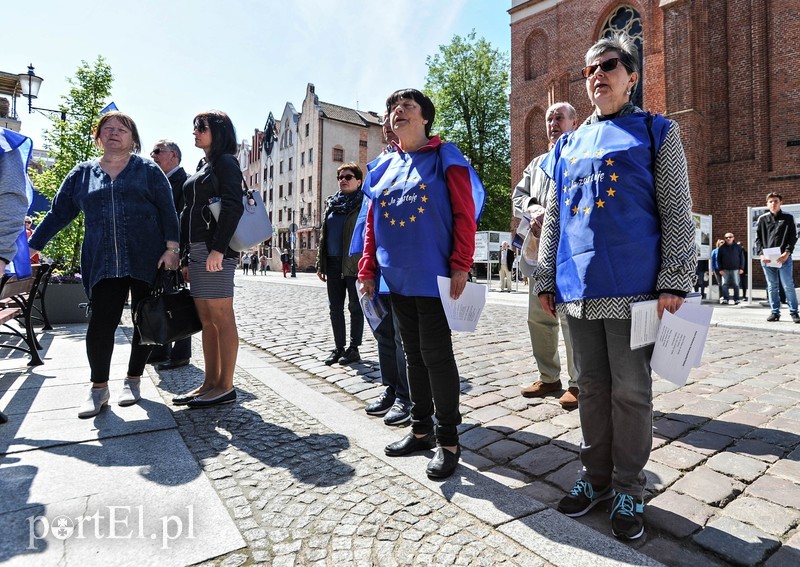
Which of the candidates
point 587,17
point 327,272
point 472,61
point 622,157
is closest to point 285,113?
point 472,61

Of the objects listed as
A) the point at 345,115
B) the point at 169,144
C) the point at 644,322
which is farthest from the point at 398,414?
the point at 345,115

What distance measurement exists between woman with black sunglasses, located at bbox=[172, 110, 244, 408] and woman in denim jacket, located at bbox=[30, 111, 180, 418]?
19 centimetres

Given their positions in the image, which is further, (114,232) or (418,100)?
(114,232)

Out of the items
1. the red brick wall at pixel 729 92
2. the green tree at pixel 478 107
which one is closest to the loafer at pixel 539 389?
the red brick wall at pixel 729 92

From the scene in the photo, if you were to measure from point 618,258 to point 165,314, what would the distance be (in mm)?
2812

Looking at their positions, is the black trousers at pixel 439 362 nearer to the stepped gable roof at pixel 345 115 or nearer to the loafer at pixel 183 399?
the loafer at pixel 183 399

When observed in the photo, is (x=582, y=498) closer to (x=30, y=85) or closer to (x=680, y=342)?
(x=680, y=342)

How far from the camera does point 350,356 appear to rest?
5.00 meters

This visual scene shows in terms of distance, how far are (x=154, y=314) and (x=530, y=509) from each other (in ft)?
8.52

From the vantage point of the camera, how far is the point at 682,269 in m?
1.81

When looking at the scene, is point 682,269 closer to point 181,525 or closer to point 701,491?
point 701,491

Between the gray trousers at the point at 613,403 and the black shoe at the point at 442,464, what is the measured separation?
61 centimetres

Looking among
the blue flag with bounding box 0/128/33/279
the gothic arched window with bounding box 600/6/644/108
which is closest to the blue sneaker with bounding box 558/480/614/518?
the blue flag with bounding box 0/128/33/279

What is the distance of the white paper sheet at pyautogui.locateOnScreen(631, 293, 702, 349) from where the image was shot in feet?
5.87
